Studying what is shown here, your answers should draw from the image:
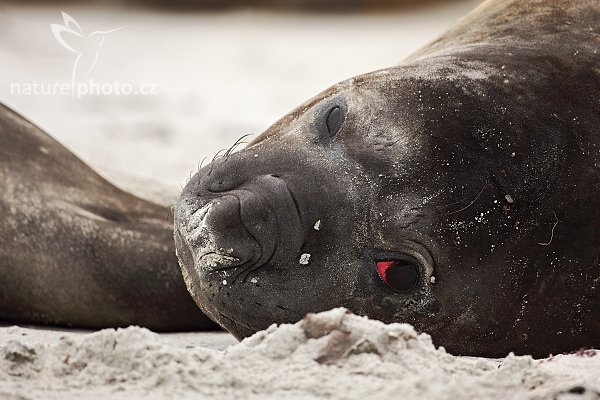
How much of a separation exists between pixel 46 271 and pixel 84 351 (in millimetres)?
1682

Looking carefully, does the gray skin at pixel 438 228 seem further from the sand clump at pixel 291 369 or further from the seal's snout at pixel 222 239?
the sand clump at pixel 291 369

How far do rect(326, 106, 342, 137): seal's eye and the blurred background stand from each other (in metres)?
1.81

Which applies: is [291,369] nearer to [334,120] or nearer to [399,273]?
[399,273]

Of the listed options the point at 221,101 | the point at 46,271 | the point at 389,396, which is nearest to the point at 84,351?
the point at 389,396

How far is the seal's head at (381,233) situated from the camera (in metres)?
3.53

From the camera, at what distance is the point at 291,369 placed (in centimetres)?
282

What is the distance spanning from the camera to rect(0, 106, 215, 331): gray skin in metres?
4.49

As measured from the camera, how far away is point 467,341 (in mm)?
3604

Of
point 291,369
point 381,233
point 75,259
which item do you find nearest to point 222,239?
point 381,233

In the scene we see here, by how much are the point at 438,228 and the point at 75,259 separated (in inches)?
67.4

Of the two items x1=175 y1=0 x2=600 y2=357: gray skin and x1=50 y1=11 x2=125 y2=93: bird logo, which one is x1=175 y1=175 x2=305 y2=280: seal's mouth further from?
x1=50 y1=11 x2=125 y2=93: bird logo

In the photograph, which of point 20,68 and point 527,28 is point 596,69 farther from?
point 20,68

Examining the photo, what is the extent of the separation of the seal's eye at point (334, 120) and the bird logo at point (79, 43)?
17.6 feet

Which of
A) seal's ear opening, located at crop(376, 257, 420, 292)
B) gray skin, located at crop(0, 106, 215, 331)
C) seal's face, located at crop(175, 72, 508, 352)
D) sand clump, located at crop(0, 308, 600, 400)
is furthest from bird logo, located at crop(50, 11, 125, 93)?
sand clump, located at crop(0, 308, 600, 400)
